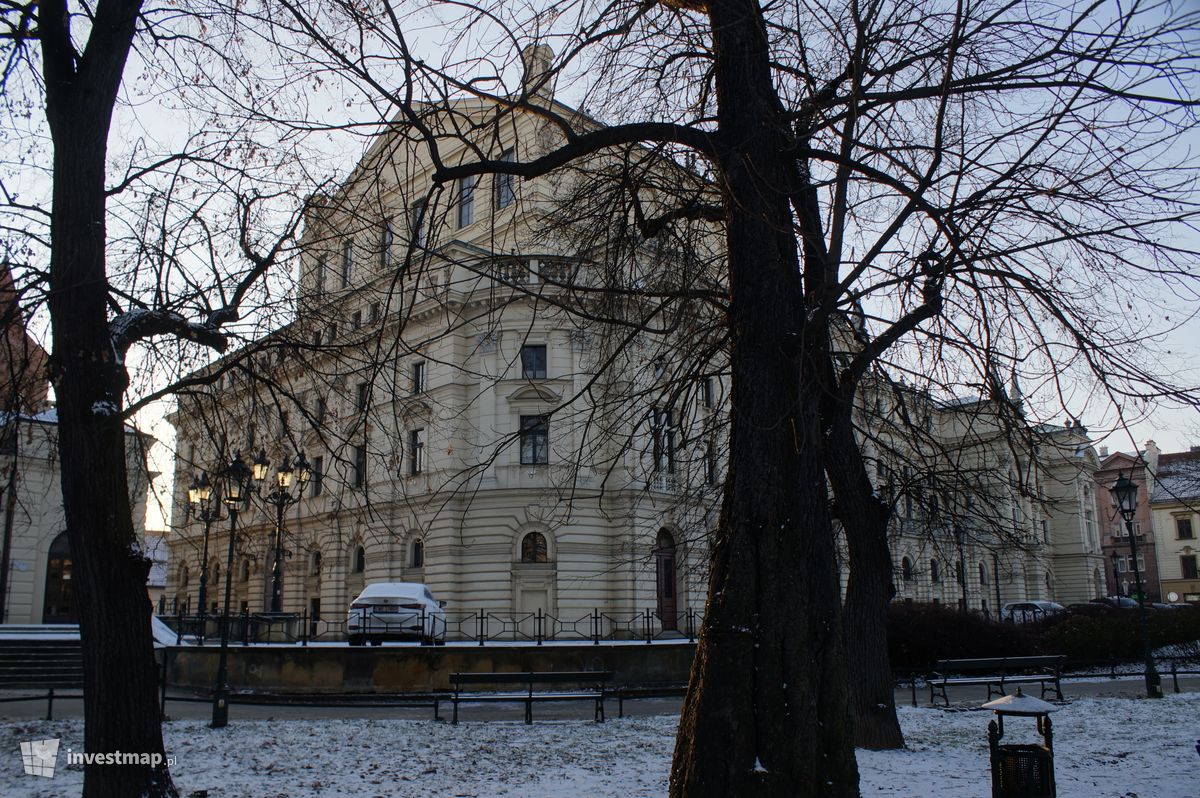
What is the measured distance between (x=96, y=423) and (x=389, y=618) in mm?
17924

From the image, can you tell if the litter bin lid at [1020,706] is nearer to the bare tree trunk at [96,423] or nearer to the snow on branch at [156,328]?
the bare tree trunk at [96,423]

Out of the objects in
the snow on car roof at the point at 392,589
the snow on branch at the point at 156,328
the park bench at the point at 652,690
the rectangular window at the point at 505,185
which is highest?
the rectangular window at the point at 505,185

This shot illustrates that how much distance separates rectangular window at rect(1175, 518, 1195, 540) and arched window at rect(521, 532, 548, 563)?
233 feet

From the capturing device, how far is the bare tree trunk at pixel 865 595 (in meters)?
11.9

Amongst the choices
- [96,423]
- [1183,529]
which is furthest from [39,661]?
[1183,529]

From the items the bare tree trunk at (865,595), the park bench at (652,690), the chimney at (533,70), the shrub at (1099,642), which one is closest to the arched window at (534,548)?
the park bench at (652,690)

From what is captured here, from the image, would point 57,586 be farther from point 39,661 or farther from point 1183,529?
point 1183,529

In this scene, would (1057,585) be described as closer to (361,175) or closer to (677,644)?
(677,644)

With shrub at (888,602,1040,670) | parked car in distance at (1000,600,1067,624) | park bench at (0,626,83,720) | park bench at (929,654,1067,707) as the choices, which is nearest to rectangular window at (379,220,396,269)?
park bench at (929,654,1067,707)

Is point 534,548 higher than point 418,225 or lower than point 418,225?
lower

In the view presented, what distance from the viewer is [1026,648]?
2497 centimetres

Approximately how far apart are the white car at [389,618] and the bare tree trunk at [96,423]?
16.5 meters

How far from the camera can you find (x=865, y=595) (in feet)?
40.9

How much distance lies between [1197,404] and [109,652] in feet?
30.3
